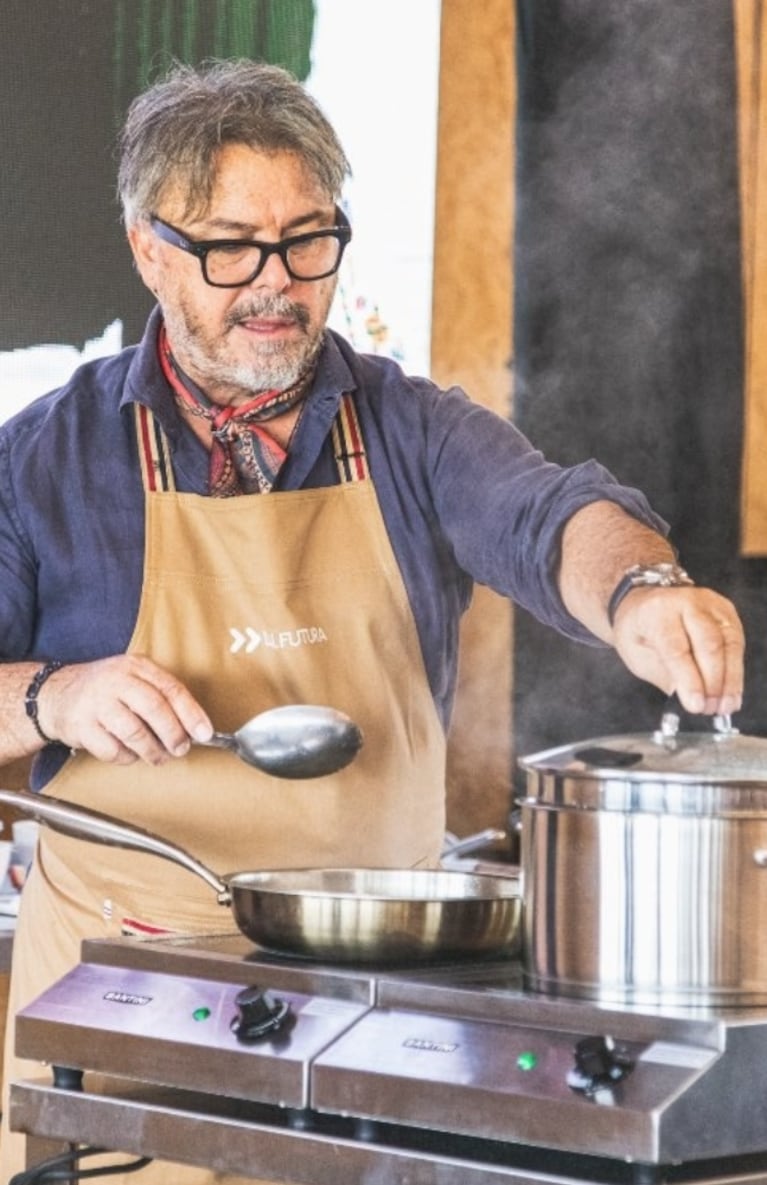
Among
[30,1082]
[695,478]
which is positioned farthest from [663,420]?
[30,1082]

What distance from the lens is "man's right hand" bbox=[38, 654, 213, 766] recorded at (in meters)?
1.84

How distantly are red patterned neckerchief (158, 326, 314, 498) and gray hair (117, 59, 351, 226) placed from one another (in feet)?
0.73

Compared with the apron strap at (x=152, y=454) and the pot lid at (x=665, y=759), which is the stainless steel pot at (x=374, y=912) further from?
the apron strap at (x=152, y=454)

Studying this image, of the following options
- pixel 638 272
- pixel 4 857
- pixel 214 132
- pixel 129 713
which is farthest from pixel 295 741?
pixel 638 272

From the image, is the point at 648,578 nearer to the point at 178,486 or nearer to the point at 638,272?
the point at 178,486

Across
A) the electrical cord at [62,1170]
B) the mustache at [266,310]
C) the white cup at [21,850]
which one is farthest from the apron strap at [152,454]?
the white cup at [21,850]

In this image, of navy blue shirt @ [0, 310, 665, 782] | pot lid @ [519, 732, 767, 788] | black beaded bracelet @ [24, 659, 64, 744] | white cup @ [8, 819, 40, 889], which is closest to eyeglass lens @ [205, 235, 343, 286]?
navy blue shirt @ [0, 310, 665, 782]

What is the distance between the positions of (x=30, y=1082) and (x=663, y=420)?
6.74ft

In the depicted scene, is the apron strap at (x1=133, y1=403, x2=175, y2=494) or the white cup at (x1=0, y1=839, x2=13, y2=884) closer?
the apron strap at (x1=133, y1=403, x2=175, y2=494)

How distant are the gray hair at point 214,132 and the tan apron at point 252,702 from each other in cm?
26

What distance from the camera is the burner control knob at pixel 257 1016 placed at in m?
1.56

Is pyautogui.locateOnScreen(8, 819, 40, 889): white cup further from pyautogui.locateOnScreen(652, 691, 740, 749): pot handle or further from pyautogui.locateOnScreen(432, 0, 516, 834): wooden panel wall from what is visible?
pyautogui.locateOnScreen(652, 691, 740, 749): pot handle

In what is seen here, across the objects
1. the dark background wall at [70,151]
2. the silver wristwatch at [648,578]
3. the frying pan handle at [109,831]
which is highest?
the dark background wall at [70,151]

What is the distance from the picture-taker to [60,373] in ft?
11.3
